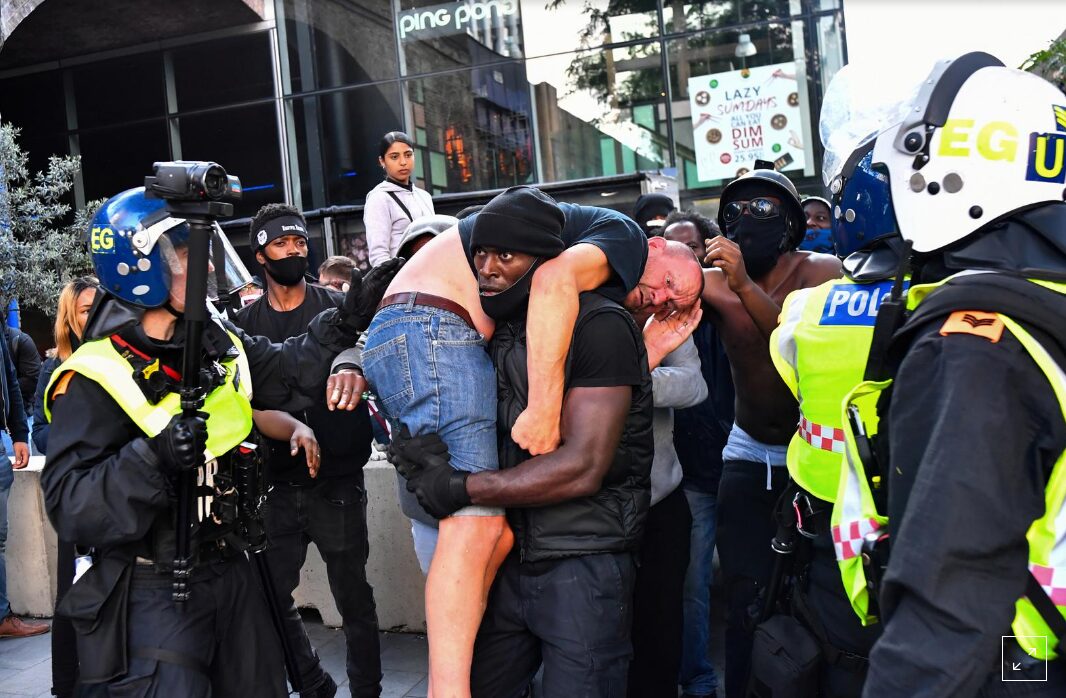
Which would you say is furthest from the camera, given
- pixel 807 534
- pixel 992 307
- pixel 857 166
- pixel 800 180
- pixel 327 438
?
pixel 800 180

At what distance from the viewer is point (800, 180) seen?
12.4 meters

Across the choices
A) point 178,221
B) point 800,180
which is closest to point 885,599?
point 178,221

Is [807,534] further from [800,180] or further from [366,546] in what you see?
[800,180]

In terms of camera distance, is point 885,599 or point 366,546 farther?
point 366,546

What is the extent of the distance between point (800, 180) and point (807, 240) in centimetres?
783

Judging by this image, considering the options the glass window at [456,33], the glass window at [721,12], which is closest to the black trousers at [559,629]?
the glass window at [721,12]

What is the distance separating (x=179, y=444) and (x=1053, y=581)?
210 centimetres

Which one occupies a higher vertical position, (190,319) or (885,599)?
(190,319)

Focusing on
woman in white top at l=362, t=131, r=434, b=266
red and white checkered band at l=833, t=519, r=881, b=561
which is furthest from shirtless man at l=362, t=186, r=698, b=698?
woman in white top at l=362, t=131, r=434, b=266

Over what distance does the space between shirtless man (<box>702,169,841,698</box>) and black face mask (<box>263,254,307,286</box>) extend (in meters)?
2.07

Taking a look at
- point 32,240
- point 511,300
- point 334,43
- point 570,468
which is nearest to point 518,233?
point 511,300

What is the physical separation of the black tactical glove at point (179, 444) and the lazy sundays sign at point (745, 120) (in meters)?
10.7

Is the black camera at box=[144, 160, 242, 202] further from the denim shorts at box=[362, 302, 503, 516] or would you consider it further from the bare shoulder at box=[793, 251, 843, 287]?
the bare shoulder at box=[793, 251, 843, 287]

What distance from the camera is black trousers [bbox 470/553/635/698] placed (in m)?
2.58
